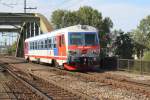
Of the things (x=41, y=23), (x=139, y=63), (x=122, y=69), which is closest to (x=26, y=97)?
(x=139, y=63)

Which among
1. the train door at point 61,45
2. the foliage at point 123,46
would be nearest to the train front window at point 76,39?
the train door at point 61,45

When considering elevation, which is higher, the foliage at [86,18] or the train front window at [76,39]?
the foliage at [86,18]

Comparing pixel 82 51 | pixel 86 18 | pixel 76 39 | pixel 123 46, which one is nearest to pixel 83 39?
pixel 76 39

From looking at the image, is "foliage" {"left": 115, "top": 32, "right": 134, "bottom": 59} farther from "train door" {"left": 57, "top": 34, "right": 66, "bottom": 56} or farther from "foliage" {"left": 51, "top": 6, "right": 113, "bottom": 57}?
"foliage" {"left": 51, "top": 6, "right": 113, "bottom": 57}

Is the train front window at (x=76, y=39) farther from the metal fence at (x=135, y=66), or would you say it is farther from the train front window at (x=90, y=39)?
the metal fence at (x=135, y=66)

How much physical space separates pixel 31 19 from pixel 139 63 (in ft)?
165

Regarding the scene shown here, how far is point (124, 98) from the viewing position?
50.1 feet

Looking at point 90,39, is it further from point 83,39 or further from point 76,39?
point 76,39

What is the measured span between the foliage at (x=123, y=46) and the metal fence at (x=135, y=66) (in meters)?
12.8

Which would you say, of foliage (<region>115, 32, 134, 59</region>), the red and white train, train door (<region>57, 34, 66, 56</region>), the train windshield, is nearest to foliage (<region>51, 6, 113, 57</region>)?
foliage (<region>115, 32, 134, 59</region>)

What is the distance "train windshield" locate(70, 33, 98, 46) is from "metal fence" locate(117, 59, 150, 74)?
2.49m

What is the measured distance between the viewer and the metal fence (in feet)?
91.7

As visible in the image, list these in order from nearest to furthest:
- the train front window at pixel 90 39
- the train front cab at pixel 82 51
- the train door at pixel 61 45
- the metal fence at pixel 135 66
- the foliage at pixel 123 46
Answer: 1. the metal fence at pixel 135 66
2. the train front cab at pixel 82 51
3. the train front window at pixel 90 39
4. the train door at pixel 61 45
5. the foliage at pixel 123 46

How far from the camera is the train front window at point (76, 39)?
30625mm
